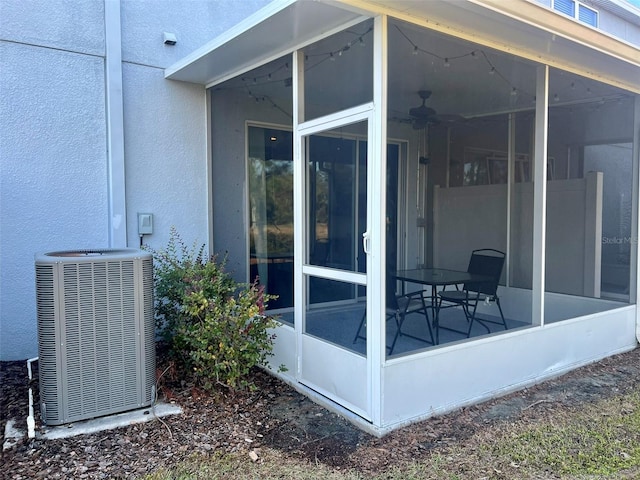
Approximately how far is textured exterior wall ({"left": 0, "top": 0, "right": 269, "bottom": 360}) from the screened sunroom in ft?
1.08

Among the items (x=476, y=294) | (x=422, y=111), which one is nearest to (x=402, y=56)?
(x=422, y=111)

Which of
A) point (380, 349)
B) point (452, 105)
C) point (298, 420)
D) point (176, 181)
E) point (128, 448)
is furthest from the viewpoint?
point (452, 105)

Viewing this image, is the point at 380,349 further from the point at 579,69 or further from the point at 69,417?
the point at 579,69

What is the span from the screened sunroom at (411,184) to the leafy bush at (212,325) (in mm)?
399

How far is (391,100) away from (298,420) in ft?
11.4

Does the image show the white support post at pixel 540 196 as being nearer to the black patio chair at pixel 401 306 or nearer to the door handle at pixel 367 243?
the black patio chair at pixel 401 306

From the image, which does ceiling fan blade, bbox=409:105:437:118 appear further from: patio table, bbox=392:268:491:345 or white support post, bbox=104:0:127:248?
white support post, bbox=104:0:127:248

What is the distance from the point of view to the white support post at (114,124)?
4211 millimetres

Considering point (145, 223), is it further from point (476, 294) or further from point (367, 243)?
point (476, 294)

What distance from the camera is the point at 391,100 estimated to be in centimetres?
509

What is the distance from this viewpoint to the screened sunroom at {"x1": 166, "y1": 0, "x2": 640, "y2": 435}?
2971mm

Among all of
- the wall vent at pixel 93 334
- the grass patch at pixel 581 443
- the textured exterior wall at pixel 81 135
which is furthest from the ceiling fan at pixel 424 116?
the wall vent at pixel 93 334

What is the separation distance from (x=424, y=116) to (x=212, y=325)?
3731mm

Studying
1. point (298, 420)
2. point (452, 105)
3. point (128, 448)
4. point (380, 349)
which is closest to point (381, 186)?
point (380, 349)
